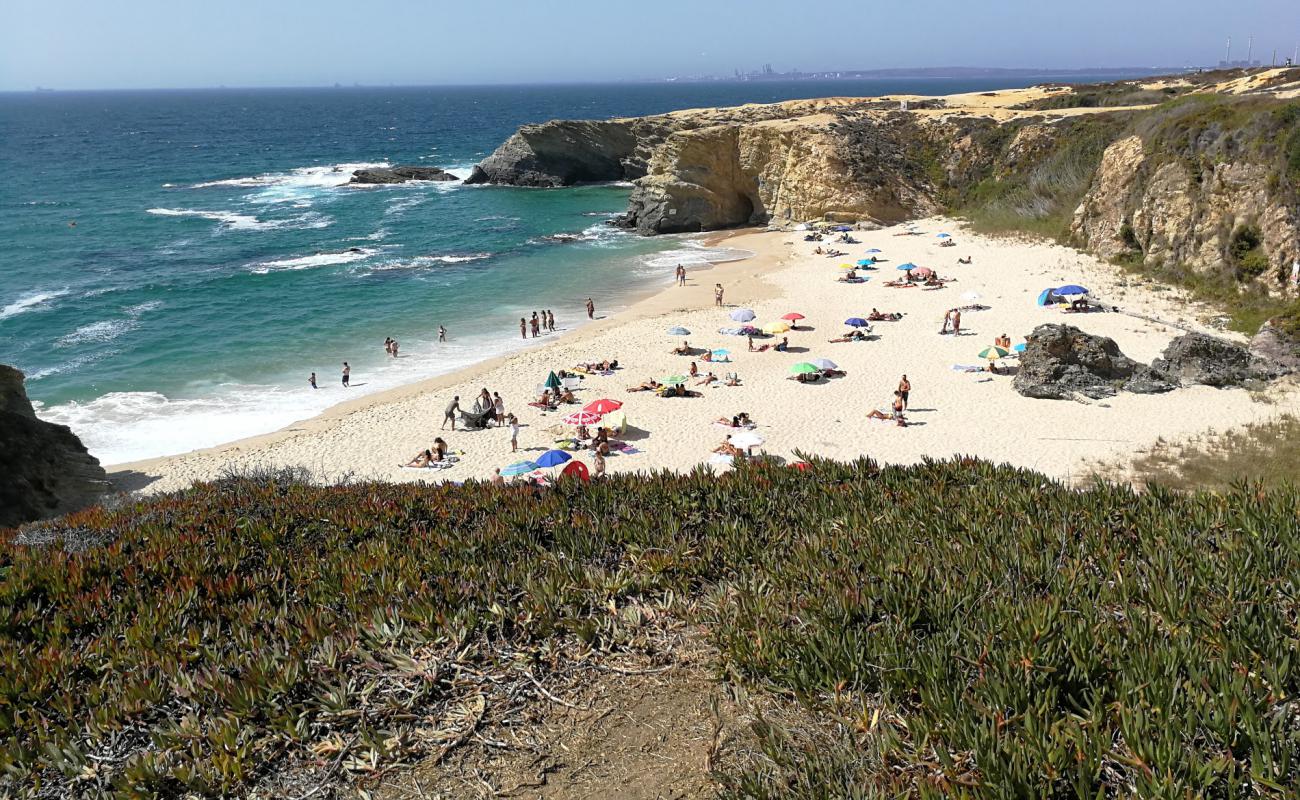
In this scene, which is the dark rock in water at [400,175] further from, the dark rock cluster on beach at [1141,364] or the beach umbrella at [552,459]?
the dark rock cluster on beach at [1141,364]

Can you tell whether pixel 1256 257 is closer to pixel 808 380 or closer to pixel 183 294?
pixel 808 380

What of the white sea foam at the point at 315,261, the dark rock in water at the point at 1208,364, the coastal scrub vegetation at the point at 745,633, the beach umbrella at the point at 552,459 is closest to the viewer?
the coastal scrub vegetation at the point at 745,633

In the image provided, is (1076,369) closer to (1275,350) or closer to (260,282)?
(1275,350)

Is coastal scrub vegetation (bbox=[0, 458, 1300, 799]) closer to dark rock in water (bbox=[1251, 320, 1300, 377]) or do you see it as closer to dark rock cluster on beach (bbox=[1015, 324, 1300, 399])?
dark rock cluster on beach (bbox=[1015, 324, 1300, 399])

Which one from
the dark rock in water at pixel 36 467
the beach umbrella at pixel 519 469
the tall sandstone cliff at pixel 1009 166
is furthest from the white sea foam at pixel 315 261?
the beach umbrella at pixel 519 469

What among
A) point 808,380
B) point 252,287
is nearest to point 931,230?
point 808,380

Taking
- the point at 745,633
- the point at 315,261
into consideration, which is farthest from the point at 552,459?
the point at 315,261
